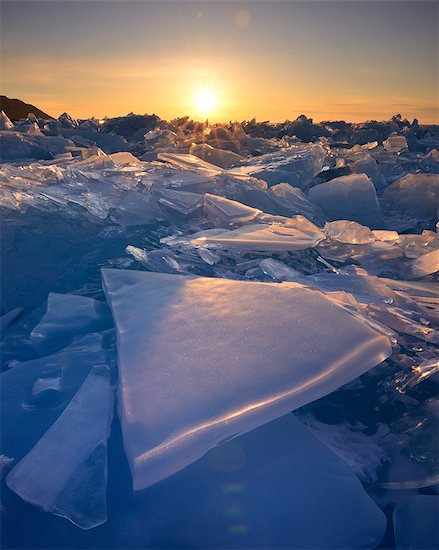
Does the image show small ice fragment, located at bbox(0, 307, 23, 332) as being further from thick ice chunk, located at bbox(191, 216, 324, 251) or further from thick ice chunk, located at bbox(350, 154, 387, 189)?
thick ice chunk, located at bbox(350, 154, 387, 189)

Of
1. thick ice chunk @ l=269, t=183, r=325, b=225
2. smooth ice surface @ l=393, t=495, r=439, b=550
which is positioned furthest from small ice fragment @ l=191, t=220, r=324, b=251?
smooth ice surface @ l=393, t=495, r=439, b=550

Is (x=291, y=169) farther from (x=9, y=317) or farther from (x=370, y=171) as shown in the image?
(x=9, y=317)

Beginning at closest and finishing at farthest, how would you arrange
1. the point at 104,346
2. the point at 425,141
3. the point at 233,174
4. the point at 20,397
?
the point at 20,397 < the point at 104,346 < the point at 233,174 < the point at 425,141

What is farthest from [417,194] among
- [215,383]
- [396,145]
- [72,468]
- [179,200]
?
[396,145]

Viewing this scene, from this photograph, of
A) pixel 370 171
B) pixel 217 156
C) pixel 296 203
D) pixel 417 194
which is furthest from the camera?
pixel 217 156

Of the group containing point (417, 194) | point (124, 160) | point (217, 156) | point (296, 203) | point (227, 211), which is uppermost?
point (124, 160)

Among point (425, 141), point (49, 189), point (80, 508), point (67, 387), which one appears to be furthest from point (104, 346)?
point (425, 141)

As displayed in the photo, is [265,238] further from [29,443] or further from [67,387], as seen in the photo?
[29,443]

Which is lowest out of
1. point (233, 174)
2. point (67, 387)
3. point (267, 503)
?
point (267, 503)
